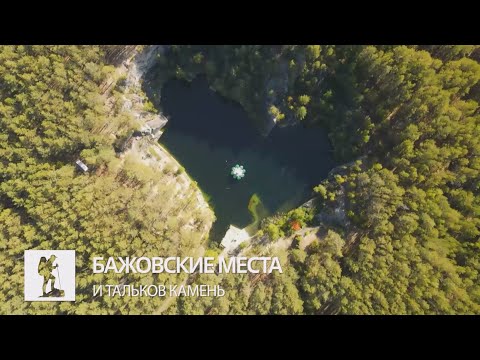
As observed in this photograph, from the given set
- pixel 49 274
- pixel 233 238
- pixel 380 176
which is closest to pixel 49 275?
pixel 49 274

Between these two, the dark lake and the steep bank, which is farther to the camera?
the dark lake

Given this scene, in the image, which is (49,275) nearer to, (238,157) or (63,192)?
(63,192)

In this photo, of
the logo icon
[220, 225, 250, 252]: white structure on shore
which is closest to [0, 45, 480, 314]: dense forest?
the logo icon

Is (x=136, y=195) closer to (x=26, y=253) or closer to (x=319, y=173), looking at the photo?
(x=26, y=253)

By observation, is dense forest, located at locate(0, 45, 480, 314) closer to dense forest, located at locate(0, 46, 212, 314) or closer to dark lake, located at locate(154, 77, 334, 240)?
dense forest, located at locate(0, 46, 212, 314)

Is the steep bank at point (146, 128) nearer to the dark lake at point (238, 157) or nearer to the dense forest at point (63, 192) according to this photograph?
the dark lake at point (238, 157)

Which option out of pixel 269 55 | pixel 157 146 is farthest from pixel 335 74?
pixel 157 146

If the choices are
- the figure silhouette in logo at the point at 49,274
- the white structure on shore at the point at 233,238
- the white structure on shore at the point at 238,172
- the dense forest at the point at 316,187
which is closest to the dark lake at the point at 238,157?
the white structure on shore at the point at 238,172
